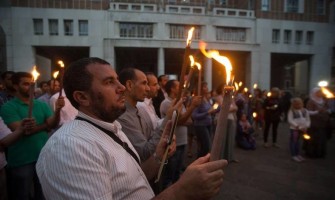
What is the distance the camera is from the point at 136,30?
89.0 feet

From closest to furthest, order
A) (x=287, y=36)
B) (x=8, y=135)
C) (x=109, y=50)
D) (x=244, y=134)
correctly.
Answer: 1. (x=8, y=135)
2. (x=244, y=134)
3. (x=109, y=50)
4. (x=287, y=36)

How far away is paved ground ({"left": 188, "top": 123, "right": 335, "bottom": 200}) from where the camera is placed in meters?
4.71

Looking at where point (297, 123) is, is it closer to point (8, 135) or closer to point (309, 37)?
point (8, 135)

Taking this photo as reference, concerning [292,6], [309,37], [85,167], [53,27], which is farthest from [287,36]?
[85,167]

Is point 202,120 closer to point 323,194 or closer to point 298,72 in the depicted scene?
point 323,194

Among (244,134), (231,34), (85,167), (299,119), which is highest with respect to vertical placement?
(231,34)

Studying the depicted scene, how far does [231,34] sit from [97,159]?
2986 cm

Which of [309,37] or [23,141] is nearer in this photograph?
[23,141]

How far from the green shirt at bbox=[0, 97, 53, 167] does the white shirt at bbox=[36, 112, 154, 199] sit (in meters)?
2.01

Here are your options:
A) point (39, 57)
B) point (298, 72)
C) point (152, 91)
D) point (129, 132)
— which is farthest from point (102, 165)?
point (298, 72)

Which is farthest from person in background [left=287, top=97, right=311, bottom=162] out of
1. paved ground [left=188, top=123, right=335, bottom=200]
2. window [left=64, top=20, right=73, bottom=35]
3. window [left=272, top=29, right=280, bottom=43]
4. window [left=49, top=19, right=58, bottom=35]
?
window [left=272, top=29, right=280, bottom=43]

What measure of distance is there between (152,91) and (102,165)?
271cm

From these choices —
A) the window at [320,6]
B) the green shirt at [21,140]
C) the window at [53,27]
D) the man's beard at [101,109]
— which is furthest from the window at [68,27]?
the window at [320,6]

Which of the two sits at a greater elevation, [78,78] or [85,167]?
[78,78]
